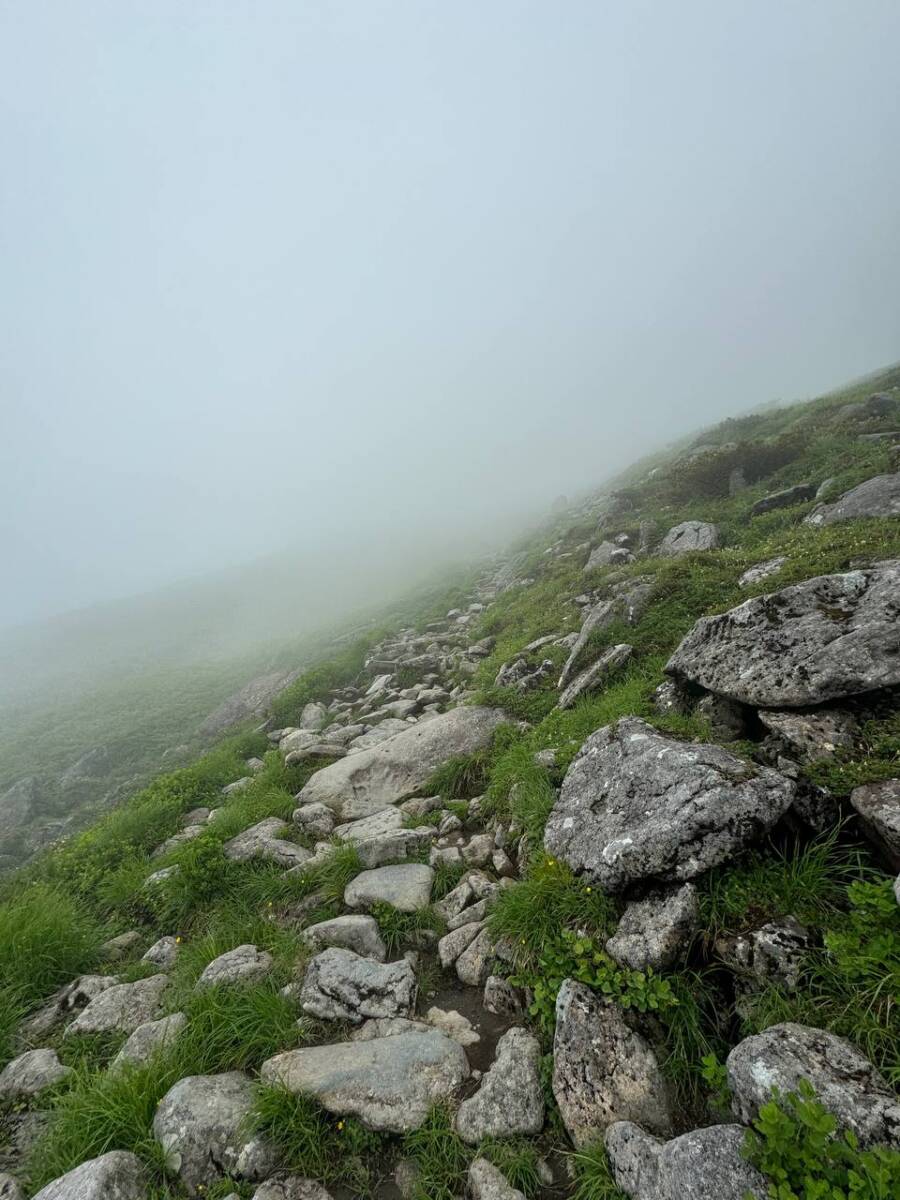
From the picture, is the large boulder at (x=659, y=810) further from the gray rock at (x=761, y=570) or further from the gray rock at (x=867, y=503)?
the gray rock at (x=867, y=503)

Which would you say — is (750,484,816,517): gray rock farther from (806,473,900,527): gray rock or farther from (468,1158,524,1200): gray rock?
(468,1158,524,1200): gray rock

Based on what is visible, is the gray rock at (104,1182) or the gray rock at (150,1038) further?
the gray rock at (150,1038)

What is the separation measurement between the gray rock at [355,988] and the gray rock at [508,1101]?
128 centimetres

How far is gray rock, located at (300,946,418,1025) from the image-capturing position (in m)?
5.36

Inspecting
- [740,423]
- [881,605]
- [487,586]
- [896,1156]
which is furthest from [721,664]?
[740,423]

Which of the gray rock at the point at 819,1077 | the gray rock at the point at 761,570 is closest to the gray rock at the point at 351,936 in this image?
the gray rock at the point at 819,1077

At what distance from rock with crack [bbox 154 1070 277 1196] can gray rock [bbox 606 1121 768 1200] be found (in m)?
2.87

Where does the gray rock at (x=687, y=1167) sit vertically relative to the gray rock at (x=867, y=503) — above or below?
below

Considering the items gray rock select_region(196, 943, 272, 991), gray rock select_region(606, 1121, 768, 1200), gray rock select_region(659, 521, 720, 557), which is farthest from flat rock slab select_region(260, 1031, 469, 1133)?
gray rock select_region(659, 521, 720, 557)

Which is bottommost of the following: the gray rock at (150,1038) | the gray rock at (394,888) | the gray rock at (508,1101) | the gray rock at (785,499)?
the gray rock at (508,1101)

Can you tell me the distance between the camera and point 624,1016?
4.32 m

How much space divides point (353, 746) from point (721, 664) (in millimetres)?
8451

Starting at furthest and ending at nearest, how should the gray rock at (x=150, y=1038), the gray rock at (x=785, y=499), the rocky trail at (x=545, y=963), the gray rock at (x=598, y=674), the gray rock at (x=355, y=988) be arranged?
the gray rock at (x=785, y=499) < the gray rock at (x=598, y=674) < the gray rock at (x=355, y=988) < the gray rock at (x=150, y=1038) < the rocky trail at (x=545, y=963)

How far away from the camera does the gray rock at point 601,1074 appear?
12.8 feet
